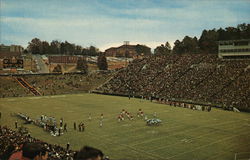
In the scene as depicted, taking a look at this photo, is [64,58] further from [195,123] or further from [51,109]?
[195,123]

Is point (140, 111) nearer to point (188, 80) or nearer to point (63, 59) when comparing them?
point (188, 80)

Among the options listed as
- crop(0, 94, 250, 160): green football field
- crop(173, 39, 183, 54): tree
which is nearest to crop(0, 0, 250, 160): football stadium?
crop(0, 94, 250, 160): green football field

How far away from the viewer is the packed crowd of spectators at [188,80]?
171 ft

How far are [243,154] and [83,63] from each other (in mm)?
92628

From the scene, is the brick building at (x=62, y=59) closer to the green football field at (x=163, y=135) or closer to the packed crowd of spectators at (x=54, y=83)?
the packed crowd of spectators at (x=54, y=83)

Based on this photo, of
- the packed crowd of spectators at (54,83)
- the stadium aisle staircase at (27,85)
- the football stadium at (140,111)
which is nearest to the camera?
the football stadium at (140,111)

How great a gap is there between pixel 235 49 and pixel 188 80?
13.5 metres

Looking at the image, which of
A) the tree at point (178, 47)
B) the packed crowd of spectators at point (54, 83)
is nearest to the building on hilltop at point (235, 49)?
the packed crowd of spectators at point (54, 83)

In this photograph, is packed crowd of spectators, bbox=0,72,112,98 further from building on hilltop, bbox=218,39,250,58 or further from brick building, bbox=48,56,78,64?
brick building, bbox=48,56,78,64

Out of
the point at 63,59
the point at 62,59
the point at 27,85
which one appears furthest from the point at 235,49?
the point at 62,59

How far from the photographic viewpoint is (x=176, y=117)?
3841 cm

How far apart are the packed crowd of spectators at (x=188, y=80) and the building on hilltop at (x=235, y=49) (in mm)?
2168

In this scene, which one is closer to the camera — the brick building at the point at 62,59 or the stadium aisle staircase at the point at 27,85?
the stadium aisle staircase at the point at 27,85

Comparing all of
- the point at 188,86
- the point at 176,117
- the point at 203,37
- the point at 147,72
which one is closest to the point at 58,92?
the point at 147,72
